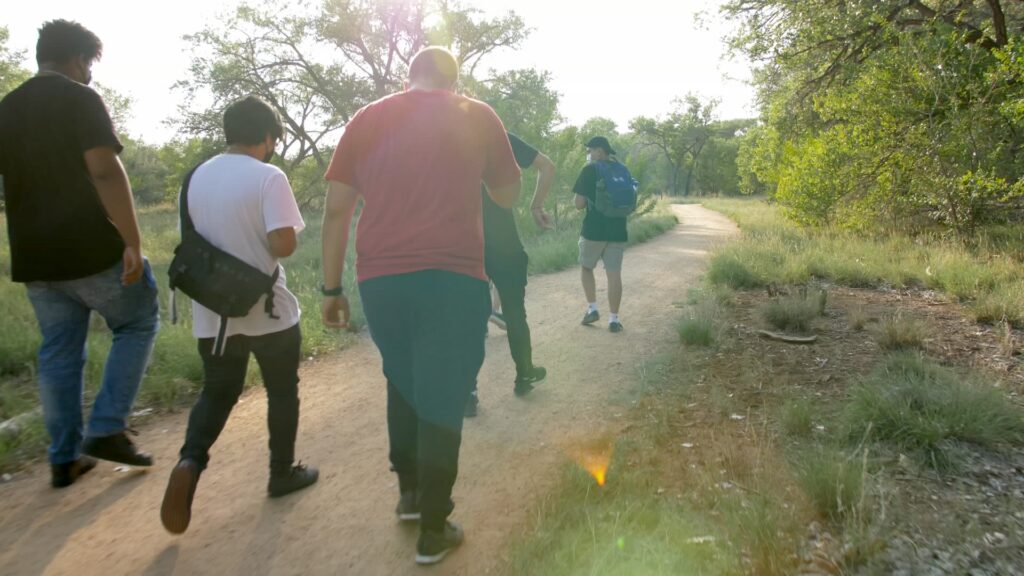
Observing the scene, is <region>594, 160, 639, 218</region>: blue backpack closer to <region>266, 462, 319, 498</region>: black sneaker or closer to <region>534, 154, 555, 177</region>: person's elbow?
<region>534, 154, 555, 177</region>: person's elbow

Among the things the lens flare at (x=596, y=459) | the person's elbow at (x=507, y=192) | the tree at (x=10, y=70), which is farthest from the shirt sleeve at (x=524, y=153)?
the tree at (x=10, y=70)

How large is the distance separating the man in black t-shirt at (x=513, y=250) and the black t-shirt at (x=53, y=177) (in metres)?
2.07

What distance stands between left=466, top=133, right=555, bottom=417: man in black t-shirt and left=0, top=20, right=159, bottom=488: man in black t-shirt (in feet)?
6.32

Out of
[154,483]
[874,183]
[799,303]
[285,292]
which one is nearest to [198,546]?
[154,483]

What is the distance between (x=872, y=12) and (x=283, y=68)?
66.1 ft

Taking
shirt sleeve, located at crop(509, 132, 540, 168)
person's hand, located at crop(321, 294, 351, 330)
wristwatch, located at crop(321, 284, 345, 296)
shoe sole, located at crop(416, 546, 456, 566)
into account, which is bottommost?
shoe sole, located at crop(416, 546, 456, 566)

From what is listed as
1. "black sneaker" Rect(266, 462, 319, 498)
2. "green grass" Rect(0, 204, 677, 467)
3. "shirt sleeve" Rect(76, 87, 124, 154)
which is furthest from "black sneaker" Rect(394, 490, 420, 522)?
"green grass" Rect(0, 204, 677, 467)

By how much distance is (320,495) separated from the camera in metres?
2.99

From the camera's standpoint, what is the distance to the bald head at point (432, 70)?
7.59 ft

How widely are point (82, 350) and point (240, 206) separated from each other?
1394mm

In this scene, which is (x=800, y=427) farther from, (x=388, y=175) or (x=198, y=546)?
(x=198, y=546)

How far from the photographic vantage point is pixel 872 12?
11.0 meters

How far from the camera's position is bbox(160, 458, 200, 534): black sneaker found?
2479 mm

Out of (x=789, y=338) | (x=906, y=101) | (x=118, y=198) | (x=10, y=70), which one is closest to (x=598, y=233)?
(x=789, y=338)
